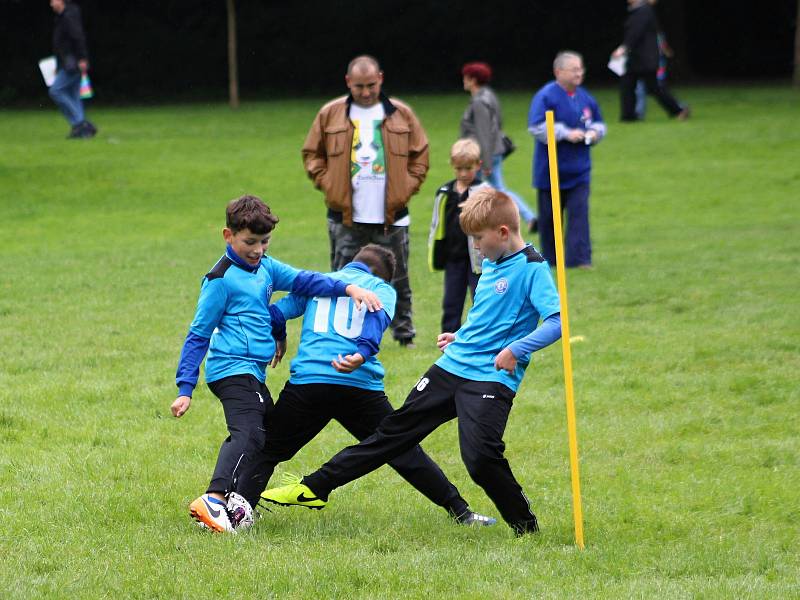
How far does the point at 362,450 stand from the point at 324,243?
29.9ft

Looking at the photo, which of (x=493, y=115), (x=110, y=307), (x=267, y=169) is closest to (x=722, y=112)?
(x=267, y=169)

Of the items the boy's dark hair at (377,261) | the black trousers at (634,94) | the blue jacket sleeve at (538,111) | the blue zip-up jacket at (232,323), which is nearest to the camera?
the blue zip-up jacket at (232,323)

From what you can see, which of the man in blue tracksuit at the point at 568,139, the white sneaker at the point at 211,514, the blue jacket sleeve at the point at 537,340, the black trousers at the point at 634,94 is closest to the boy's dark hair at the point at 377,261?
the blue jacket sleeve at the point at 537,340

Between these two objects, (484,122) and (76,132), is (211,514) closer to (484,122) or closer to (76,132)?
(484,122)

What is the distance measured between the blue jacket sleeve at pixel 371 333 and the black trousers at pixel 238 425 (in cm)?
49

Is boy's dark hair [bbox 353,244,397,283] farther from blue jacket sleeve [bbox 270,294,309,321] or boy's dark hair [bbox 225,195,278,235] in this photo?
boy's dark hair [bbox 225,195,278,235]

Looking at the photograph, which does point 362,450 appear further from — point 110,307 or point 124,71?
point 124,71

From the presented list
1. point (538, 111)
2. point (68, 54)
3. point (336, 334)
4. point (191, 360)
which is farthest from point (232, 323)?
point (68, 54)

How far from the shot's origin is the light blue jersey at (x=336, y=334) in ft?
18.3

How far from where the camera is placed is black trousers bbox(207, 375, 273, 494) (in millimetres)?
5324

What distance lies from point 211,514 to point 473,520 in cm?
118

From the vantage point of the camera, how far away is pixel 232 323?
5.50m

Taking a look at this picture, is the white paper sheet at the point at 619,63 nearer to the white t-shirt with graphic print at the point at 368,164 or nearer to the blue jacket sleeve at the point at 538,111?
the blue jacket sleeve at the point at 538,111

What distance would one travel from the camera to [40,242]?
14.9 metres
